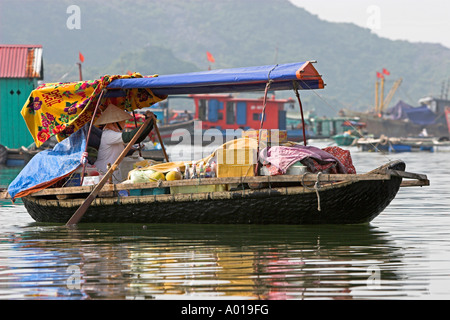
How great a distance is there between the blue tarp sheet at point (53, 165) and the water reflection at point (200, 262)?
80cm

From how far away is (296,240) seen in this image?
29.9 feet

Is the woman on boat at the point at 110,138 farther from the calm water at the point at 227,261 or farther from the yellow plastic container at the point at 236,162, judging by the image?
the yellow plastic container at the point at 236,162

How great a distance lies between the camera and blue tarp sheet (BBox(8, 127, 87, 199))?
10852mm

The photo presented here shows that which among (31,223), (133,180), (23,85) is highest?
(23,85)

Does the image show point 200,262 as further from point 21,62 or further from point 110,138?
point 21,62

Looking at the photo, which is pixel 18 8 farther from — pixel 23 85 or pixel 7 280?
pixel 7 280

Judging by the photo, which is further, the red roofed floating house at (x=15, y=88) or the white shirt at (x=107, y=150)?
the red roofed floating house at (x=15, y=88)

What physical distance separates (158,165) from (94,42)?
173m

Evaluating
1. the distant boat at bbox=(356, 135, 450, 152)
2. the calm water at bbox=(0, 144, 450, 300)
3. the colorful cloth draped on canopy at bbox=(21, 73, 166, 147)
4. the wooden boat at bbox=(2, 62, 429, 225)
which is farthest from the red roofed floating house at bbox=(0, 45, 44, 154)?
the distant boat at bbox=(356, 135, 450, 152)

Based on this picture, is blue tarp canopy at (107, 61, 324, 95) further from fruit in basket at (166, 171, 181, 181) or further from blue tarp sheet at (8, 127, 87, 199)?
fruit in basket at (166, 171, 181, 181)

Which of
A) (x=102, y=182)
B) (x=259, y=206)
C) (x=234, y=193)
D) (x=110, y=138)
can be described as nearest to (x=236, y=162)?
(x=234, y=193)

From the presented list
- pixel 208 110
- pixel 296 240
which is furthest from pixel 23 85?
pixel 208 110

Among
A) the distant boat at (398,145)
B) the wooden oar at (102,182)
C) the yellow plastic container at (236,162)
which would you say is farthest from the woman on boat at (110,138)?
the distant boat at (398,145)

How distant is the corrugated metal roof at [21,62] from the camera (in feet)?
82.6
